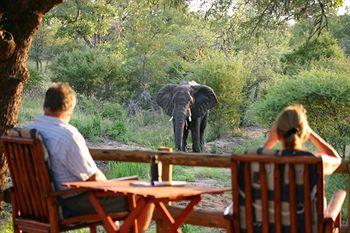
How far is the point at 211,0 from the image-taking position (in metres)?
14.3

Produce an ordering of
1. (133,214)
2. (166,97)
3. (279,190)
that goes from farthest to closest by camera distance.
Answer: (166,97) → (133,214) → (279,190)

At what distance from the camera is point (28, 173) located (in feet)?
15.8

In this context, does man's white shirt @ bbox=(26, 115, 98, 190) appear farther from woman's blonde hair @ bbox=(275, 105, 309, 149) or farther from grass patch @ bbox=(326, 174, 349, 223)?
grass patch @ bbox=(326, 174, 349, 223)

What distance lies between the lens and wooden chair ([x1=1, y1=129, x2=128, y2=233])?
468 centimetres

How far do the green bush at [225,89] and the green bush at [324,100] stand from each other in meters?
7.77

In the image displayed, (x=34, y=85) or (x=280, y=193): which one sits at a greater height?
(x=34, y=85)

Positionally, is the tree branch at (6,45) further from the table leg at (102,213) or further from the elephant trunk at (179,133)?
the elephant trunk at (179,133)

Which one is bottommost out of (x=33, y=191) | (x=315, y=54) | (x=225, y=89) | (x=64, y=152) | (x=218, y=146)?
(x=218, y=146)

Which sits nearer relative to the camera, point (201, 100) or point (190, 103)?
point (190, 103)

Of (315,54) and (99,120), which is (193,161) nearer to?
(99,120)

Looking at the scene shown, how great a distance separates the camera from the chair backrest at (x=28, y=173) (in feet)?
15.4

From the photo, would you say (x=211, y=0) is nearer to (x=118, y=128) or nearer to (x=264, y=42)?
(x=118, y=128)

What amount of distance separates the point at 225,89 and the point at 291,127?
69.7 feet

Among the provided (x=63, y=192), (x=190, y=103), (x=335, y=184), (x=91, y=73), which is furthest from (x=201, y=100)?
(x=63, y=192)
